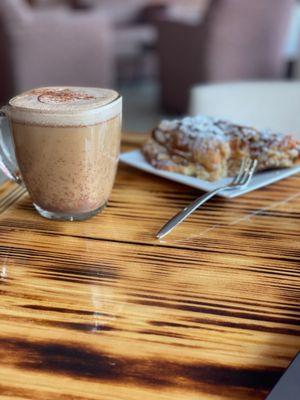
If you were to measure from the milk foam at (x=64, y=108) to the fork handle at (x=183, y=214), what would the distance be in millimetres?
136

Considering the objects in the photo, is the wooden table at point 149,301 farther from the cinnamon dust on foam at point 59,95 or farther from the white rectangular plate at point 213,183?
the cinnamon dust on foam at point 59,95

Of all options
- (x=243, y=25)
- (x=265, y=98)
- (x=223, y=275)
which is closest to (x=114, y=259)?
(x=223, y=275)

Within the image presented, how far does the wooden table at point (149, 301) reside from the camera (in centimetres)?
38

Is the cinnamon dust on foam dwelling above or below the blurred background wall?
above

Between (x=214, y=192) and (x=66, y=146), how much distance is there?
19 centimetres

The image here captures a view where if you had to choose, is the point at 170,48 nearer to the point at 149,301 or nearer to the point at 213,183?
the point at 213,183

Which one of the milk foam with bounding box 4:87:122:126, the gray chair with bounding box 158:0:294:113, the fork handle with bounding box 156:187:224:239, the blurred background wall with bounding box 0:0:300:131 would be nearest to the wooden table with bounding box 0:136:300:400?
the fork handle with bounding box 156:187:224:239

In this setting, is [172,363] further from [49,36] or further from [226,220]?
[49,36]

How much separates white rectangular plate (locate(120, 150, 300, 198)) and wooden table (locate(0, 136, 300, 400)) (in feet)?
0.06

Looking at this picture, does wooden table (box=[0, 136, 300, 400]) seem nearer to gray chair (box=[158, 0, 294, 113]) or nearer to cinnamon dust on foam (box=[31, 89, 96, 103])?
cinnamon dust on foam (box=[31, 89, 96, 103])

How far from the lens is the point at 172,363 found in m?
0.40

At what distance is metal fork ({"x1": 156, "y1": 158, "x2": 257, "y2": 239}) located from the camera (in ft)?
2.01

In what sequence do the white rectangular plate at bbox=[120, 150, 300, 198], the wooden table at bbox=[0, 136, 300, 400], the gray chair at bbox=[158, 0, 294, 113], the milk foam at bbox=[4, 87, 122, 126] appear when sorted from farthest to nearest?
1. the gray chair at bbox=[158, 0, 294, 113]
2. the white rectangular plate at bbox=[120, 150, 300, 198]
3. the milk foam at bbox=[4, 87, 122, 126]
4. the wooden table at bbox=[0, 136, 300, 400]

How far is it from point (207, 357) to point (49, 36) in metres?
2.81
